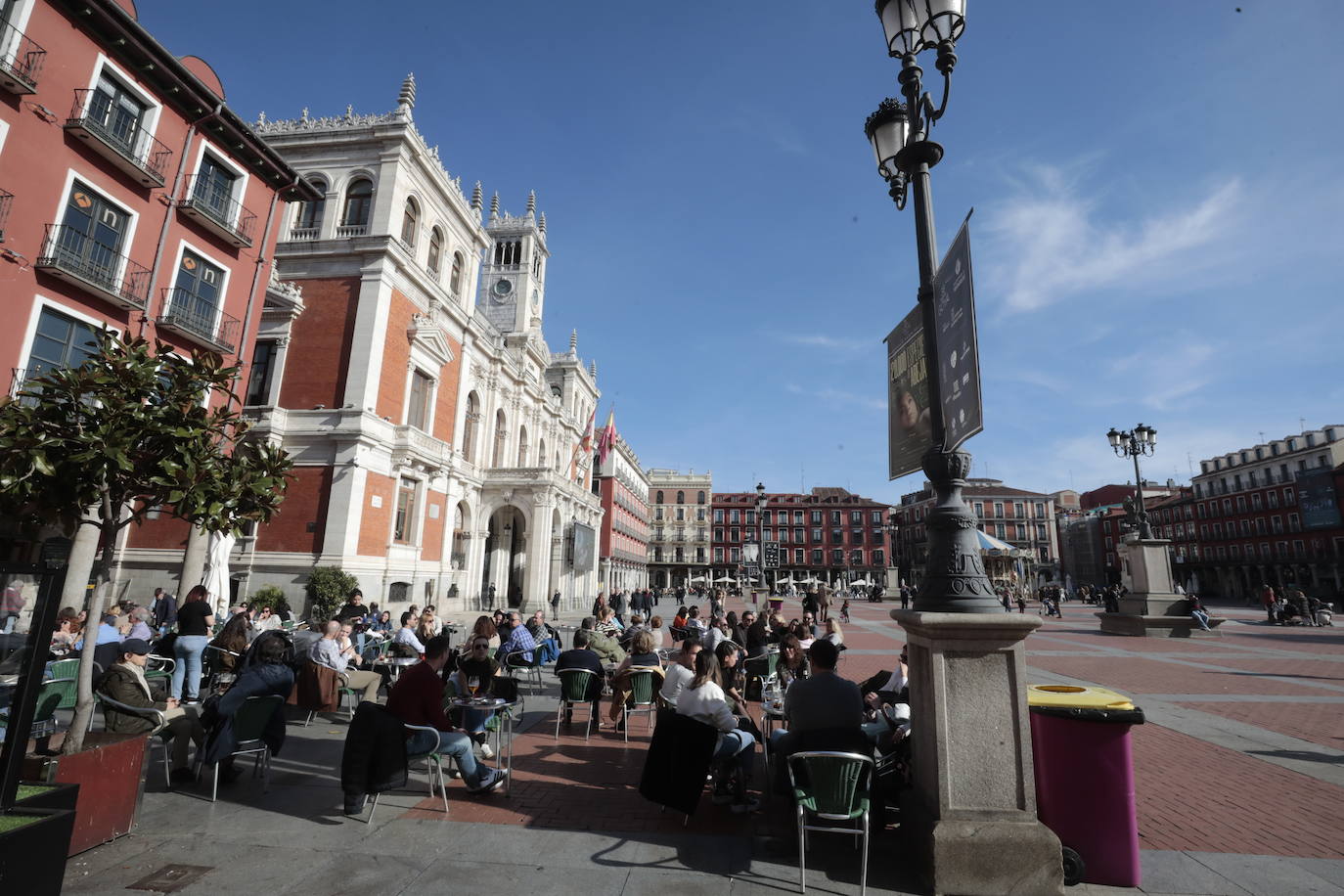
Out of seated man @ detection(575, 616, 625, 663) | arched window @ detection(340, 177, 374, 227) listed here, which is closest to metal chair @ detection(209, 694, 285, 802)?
seated man @ detection(575, 616, 625, 663)

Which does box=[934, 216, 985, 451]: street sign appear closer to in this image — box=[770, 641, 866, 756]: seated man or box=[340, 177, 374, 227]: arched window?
box=[770, 641, 866, 756]: seated man

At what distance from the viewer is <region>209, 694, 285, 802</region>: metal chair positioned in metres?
5.02

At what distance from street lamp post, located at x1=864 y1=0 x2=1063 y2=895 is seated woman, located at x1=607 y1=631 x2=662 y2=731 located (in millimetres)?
3660

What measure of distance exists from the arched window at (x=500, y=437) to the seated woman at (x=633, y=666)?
2471 centimetres

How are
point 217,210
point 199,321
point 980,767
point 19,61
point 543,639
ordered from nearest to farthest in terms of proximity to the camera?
point 980,767 → point 543,639 → point 19,61 → point 199,321 → point 217,210

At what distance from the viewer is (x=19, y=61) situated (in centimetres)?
1116

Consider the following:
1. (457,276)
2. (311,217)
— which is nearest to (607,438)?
(457,276)

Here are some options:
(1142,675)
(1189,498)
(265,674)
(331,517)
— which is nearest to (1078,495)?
(1189,498)

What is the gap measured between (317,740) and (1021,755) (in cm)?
701

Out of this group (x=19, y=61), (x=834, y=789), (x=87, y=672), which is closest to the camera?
(x=834, y=789)

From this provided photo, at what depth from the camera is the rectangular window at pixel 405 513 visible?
21.4m

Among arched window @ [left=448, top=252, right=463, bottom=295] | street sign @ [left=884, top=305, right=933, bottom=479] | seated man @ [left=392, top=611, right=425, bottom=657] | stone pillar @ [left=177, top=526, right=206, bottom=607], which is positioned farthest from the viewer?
arched window @ [left=448, top=252, right=463, bottom=295]

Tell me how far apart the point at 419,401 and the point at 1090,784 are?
2323 centimetres

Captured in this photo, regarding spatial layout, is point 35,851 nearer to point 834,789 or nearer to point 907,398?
point 834,789
